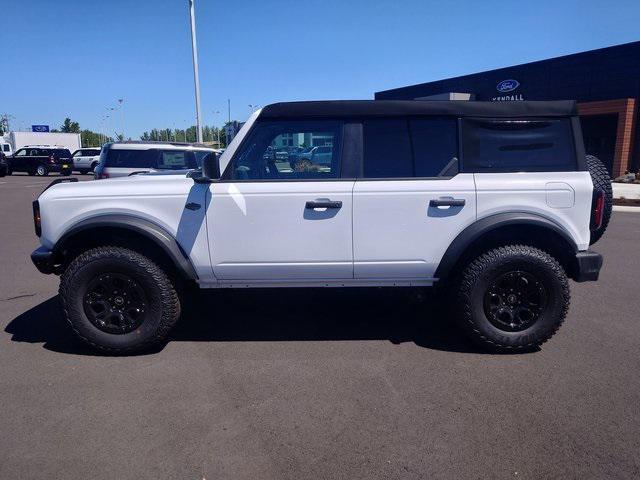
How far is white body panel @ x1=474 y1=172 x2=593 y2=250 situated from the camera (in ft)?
12.9

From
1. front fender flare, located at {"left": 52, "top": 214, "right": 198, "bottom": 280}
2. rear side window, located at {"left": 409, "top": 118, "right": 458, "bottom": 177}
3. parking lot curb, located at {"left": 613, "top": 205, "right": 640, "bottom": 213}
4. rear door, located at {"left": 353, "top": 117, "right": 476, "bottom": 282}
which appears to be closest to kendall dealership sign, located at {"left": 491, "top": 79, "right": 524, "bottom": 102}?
parking lot curb, located at {"left": 613, "top": 205, "right": 640, "bottom": 213}

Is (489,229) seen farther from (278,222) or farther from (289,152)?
(289,152)

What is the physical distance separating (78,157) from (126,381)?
111ft

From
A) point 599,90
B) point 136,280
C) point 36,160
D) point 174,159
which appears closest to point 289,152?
point 136,280

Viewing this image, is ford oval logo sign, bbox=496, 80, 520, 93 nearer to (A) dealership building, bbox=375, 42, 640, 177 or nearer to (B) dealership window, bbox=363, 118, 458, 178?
(A) dealership building, bbox=375, 42, 640, 177

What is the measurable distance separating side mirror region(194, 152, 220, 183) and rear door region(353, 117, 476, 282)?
1082mm

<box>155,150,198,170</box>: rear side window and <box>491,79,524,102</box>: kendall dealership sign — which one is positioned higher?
<box>491,79,524,102</box>: kendall dealership sign

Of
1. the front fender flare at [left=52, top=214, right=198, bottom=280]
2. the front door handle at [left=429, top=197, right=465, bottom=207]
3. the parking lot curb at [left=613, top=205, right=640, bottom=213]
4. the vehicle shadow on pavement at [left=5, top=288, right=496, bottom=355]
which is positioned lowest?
the parking lot curb at [left=613, top=205, right=640, bottom=213]

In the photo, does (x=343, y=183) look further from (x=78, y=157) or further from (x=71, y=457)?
(x=78, y=157)

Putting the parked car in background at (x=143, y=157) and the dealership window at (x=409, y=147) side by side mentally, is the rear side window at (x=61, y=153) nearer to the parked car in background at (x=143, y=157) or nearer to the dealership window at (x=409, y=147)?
the parked car in background at (x=143, y=157)

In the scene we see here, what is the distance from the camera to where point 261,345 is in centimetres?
429

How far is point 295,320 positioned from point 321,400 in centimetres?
161

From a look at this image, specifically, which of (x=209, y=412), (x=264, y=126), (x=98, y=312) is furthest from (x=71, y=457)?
(x=264, y=126)

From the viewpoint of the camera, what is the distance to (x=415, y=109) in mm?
4066
